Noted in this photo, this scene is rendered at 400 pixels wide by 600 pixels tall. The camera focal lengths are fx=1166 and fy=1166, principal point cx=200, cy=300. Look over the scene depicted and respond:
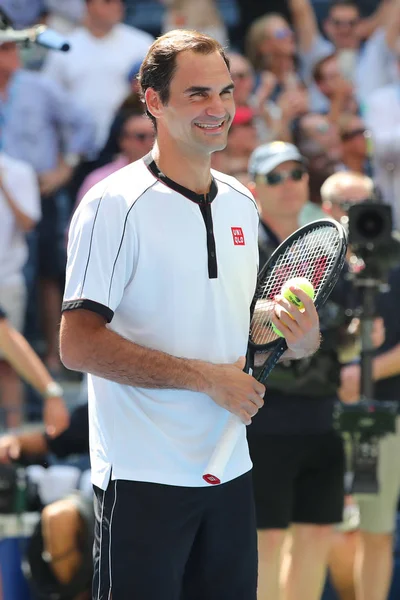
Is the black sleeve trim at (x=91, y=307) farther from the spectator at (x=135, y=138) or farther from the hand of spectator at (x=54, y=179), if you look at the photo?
the hand of spectator at (x=54, y=179)

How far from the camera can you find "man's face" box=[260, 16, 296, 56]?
8.11 m

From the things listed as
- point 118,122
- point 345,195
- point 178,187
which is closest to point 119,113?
point 118,122

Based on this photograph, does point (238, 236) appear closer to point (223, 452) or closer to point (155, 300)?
point (155, 300)

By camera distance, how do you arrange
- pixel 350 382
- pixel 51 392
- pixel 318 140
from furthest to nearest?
pixel 318 140 < pixel 51 392 < pixel 350 382

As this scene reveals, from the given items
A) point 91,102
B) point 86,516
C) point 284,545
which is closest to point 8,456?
point 86,516

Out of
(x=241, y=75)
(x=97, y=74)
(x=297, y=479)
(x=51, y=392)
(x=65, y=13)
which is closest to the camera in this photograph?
(x=297, y=479)

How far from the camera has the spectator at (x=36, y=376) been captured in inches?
203

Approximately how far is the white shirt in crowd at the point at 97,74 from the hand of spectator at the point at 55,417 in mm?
2816

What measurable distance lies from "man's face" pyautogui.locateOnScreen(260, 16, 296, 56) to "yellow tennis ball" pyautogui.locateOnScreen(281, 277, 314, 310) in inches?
212

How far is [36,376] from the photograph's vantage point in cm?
517

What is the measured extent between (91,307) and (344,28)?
6.08 metres

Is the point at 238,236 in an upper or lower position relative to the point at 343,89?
lower

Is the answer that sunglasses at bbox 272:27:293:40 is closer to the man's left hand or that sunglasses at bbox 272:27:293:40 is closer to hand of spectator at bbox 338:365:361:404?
hand of spectator at bbox 338:365:361:404

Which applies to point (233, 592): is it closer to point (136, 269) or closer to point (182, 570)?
point (182, 570)
